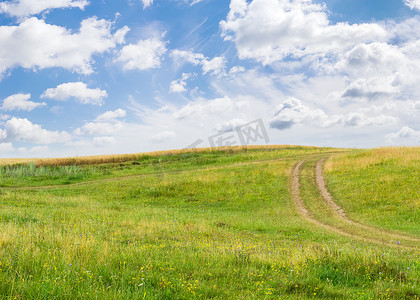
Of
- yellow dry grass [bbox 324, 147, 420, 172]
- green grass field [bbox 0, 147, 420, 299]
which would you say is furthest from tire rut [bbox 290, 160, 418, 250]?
yellow dry grass [bbox 324, 147, 420, 172]

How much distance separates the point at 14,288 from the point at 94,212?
1265cm

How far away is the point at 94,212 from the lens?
17547 millimetres

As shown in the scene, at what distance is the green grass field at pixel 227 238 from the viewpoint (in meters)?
6.05

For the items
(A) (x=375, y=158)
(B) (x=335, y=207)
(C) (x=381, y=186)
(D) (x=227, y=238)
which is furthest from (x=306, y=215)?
(A) (x=375, y=158)

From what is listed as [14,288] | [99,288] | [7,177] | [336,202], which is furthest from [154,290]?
[7,177]

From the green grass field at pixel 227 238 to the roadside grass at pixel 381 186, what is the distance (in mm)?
98

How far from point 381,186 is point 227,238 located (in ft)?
64.4

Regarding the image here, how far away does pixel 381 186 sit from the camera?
2677cm

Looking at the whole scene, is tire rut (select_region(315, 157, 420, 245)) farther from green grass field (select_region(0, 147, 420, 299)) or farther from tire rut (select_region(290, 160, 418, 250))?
tire rut (select_region(290, 160, 418, 250))

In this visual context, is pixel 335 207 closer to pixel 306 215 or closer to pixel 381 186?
pixel 306 215

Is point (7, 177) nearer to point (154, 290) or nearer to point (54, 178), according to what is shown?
point (54, 178)

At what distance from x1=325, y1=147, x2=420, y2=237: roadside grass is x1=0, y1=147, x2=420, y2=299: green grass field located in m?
0.10

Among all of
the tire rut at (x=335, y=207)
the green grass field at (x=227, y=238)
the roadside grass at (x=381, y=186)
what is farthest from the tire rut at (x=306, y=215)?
the roadside grass at (x=381, y=186)

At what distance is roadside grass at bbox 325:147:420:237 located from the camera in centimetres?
2104
